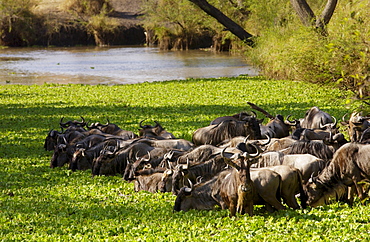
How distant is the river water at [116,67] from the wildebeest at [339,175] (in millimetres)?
24490

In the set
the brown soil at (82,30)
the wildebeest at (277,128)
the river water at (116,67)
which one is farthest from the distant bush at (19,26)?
the wildebeest at (277,128)

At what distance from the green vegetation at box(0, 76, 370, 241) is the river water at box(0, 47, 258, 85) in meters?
11.6

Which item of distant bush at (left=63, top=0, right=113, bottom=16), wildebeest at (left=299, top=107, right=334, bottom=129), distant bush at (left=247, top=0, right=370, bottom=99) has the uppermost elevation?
distant bush at (left=63, top=0, right=113, bottom=16)

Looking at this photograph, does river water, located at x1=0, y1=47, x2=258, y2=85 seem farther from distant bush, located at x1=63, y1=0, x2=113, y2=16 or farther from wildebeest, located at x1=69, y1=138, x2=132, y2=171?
wildebeest, located at x1=69, y1=138, x2=132, y2=171

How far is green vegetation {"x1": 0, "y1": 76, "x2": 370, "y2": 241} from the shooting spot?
7.30 metres

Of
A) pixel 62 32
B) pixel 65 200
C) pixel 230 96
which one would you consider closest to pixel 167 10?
pixel 62 32

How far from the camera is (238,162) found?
26.5 ft

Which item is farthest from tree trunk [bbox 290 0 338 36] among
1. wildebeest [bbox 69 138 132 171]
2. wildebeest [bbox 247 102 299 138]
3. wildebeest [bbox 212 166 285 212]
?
wildebeest [bbox 212 166 285 212]

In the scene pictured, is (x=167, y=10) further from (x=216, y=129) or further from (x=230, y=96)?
(x=216, y=129)

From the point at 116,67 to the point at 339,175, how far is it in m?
34.4

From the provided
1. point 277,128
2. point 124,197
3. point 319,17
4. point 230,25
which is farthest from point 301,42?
point 124,197

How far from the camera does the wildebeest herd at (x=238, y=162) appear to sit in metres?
8.02

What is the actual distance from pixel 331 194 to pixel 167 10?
48.1 meters

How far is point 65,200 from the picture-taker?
9820 mm
